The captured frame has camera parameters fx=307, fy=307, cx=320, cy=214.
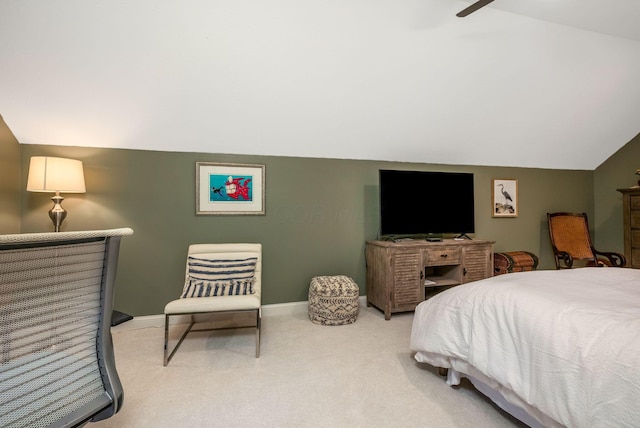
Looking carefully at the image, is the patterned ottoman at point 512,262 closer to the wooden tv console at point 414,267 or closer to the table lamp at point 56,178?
the wooden tv console at point 414,267

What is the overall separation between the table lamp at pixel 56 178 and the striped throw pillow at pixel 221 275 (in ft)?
3.84

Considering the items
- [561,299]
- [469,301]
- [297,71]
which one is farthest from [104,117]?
[561,299]

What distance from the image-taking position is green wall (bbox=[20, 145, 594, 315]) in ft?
9.96

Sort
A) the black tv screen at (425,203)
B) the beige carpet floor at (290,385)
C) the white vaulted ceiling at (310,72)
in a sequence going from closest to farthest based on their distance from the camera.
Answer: the beige carpet floor at (290,385) < the white vaulted ceiling at (310,72) < the black tv screen at (425,203)

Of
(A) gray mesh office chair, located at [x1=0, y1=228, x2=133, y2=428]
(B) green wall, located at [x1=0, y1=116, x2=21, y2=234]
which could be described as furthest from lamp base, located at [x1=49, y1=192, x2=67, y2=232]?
(A) gray mesh office chair, located at [x1=0, y1=228, x2=133, y2=428]

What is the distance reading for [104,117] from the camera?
2.82 meters

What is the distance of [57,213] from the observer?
109 inches

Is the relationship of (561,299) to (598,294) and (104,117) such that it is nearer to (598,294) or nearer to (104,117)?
(598,294)

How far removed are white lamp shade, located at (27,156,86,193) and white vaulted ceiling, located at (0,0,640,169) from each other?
0.42m

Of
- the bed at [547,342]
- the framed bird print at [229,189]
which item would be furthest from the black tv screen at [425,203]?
the bed at [547,342]

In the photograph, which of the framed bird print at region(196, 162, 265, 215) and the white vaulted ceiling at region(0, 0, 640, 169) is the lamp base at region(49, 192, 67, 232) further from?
the framed bird print at region(196, 162, 265, 215)

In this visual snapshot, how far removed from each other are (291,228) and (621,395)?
2875 millimetres

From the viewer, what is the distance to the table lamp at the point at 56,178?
2.56 m

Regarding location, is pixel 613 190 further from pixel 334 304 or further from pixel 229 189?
pixel 229 189
